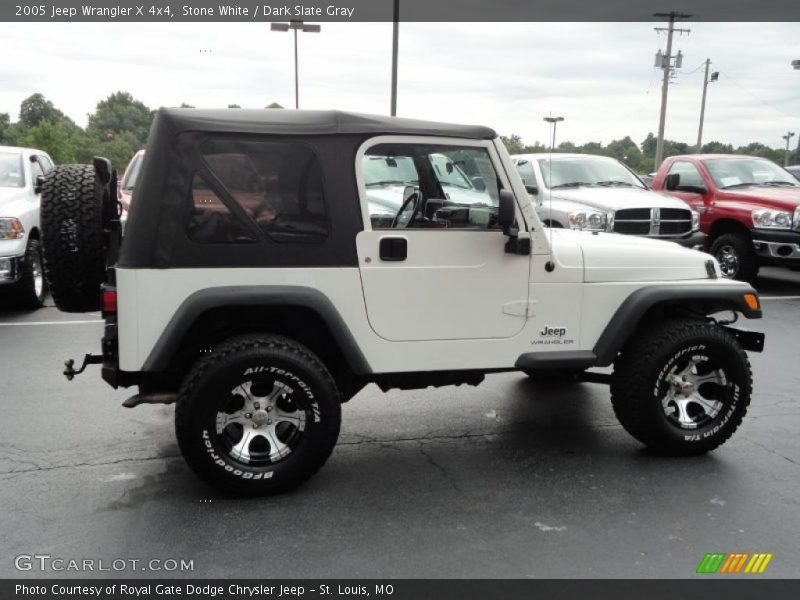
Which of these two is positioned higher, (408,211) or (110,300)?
(408,211)

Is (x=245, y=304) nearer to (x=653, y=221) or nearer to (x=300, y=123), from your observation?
(x=300, y=123)

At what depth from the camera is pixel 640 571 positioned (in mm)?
3156

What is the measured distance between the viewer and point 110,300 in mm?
3709

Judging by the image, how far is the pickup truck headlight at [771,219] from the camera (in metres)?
9.80

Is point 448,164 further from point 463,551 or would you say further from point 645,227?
point 645,227

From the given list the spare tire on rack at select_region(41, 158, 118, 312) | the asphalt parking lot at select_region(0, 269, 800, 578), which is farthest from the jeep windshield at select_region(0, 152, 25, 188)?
the spare tire on rack at select_region(41, 158, 118, 312)

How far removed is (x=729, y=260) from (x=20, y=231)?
921 cm

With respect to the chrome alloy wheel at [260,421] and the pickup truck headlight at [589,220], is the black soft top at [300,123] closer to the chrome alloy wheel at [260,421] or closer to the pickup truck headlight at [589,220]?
the chrome alloy wheel at [260,421]

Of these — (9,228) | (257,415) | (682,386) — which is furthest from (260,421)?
(9,228)

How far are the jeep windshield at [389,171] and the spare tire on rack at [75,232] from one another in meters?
1.49

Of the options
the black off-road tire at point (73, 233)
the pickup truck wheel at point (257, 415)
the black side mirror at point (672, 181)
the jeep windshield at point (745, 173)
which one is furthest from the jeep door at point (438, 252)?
the jeep windshield at point (745, 173)

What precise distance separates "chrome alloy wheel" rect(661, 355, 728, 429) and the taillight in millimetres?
3128
